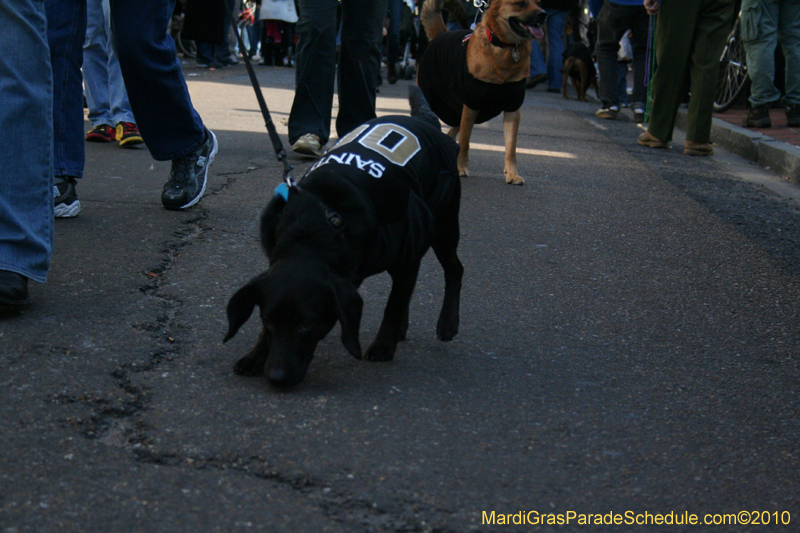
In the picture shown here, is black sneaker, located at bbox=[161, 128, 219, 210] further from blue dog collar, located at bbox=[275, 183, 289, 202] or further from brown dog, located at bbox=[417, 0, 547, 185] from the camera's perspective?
brown dog, located at bbox=[417, 0, 547, 185]

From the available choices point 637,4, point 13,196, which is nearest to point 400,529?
point 13,196

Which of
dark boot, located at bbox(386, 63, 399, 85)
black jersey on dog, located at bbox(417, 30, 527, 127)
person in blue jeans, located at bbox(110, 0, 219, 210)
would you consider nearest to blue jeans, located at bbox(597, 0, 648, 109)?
black jersey on dog, located at bbox(417, 30, 527, 127)

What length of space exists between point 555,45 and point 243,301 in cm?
1202

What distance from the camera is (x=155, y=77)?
3.73 meters

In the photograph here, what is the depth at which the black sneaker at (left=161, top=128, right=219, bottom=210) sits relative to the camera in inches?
159

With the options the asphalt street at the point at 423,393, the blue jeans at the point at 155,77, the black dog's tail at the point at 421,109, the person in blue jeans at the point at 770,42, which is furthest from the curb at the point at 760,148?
the blue jeans at the point at 155,77

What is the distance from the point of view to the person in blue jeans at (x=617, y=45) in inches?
369

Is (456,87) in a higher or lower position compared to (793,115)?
higher

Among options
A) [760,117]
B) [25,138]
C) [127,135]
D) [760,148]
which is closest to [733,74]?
[760,117]

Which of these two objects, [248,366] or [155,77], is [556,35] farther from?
[248,366]

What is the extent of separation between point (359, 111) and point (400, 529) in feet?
14.4

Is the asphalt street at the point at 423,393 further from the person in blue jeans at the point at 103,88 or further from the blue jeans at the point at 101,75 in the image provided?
the blue jeans at the point at 101,75

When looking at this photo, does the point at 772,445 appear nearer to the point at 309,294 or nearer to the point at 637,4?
the point at 309,294

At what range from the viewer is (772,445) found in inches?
84.7
